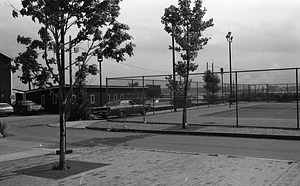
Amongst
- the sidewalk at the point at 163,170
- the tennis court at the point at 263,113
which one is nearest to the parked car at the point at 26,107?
the tennis court at the point at 263,113

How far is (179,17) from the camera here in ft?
54.1

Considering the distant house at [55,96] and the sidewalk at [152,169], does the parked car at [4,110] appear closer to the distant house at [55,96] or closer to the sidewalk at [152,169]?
the distant house at [55,96]

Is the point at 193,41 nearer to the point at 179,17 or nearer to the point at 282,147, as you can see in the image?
the point at 179,17

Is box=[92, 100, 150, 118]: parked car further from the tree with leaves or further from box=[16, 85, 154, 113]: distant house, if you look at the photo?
box=[16, 85, 154, 113]: distant house

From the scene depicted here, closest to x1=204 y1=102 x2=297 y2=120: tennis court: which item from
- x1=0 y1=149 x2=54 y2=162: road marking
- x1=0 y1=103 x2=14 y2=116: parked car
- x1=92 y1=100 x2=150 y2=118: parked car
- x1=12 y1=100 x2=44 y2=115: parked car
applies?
→ x1=92 y1=100 x2=150 y2=118: parked car

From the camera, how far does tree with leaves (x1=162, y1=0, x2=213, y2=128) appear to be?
1636cm

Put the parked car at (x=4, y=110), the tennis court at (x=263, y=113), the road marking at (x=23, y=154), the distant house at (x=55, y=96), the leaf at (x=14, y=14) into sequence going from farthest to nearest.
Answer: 1. the distant house at (x=55, y=96)
2. the parked car at (x=4, y=110)
3. the tennis court at (x=263, y=113)
4. the road marking at (x=23, y=154)
5. the leaf at (x=14, y=14)

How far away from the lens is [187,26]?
16.6 m

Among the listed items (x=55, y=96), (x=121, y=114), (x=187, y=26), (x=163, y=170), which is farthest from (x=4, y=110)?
(x=163, y=170)

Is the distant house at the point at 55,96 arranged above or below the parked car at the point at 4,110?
above

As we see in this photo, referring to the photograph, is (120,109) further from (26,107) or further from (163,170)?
(26,107)

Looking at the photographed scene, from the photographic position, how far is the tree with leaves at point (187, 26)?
16.4 metres

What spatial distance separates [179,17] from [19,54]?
10344 mm

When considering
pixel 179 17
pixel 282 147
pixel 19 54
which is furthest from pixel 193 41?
pixel 19 54
